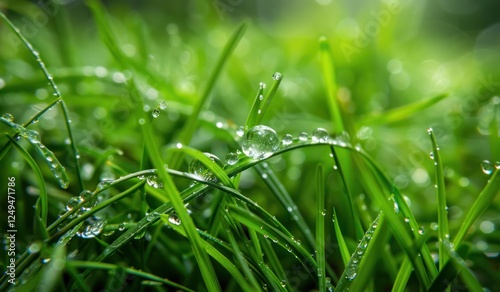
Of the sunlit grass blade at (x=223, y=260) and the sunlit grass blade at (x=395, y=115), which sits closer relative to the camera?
the sunlit grass blade at (x=223, y=260)

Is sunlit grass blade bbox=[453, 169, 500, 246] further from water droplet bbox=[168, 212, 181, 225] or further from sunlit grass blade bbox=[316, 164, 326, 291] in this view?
water droplet bbox=[168, 212, 181, 225]

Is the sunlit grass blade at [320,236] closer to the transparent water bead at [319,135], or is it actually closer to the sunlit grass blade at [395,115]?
the transparent water bead at [319,135]

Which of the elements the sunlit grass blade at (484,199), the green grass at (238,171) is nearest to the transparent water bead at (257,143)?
the green grass at (238,171)

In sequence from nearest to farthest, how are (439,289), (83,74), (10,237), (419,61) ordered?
(439,289), (10,237), (83,74), (419,61)

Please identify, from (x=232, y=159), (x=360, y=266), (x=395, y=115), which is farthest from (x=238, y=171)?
(x=395, y=115)

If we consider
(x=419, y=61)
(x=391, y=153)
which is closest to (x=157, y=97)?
(x=391, y=153)

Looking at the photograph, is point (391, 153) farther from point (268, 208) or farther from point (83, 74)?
point (83, 74)

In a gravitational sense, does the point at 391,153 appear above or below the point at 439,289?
above

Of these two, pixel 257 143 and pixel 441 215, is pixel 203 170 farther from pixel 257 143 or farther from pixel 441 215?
pixel 441 215
